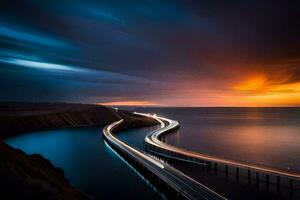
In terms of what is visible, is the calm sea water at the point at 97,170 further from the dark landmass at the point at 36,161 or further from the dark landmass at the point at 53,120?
the dark landmass at the point at 53,120

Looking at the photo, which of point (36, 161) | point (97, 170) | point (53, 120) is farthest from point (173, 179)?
point (53, 120)

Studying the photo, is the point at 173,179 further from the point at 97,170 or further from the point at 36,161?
the point at 97,170

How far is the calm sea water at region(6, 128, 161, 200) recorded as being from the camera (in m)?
43.0

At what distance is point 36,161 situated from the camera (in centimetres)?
4094

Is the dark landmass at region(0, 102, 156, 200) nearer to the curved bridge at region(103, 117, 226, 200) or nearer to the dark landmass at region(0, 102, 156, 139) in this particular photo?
the dark landmass at region(0, 102, 156, 139)

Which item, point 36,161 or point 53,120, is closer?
point 36,161

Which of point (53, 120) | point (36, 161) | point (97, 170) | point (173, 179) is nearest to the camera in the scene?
point (173, 179)

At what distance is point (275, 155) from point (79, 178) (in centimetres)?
5465

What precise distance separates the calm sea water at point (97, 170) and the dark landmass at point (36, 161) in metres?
7.24

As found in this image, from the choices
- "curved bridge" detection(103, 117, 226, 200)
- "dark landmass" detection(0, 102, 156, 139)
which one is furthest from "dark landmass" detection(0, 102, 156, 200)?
"curved bridge" detection(103, 117, 226, 200)

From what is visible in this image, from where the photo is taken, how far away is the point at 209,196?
107 ft

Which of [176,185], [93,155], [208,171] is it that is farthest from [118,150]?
[176,185]

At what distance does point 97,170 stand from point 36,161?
67.6 feet

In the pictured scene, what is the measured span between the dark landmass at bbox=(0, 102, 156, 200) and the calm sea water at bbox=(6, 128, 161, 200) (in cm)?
724
